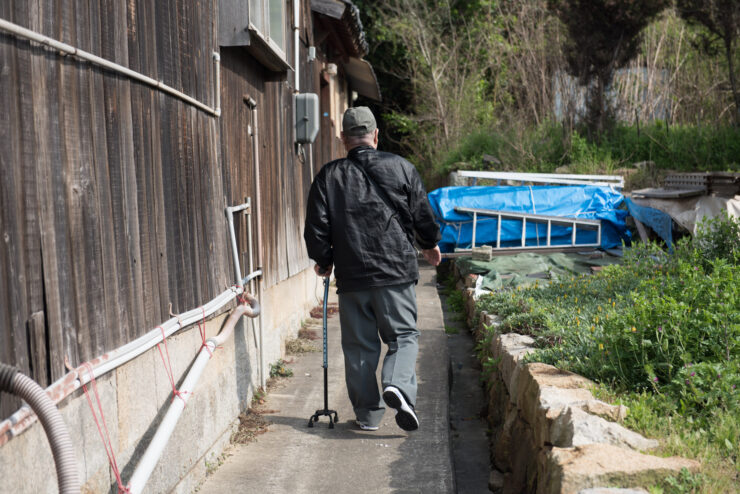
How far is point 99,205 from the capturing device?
279 centimetres

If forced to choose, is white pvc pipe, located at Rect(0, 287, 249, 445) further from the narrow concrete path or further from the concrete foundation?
the narrow concrete path

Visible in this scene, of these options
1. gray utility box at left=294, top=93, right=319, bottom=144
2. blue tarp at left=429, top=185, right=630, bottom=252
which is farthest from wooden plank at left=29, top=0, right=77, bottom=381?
blue tarp at left=429, top=185, right=630, bottom=252

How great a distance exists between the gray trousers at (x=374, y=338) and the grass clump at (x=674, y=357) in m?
0.80

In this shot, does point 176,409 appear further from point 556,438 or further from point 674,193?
point 674,193

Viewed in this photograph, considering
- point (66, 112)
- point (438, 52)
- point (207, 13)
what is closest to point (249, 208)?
point (207, 13)

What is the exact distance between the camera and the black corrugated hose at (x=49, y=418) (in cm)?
195

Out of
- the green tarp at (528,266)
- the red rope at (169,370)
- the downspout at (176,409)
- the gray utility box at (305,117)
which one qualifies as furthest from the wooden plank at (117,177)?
the green tarp at (528,266)

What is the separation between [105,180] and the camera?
2.86 meters

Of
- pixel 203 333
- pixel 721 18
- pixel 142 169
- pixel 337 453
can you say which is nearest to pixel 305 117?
pixel 203 333

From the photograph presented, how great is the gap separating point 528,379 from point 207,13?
116 inches

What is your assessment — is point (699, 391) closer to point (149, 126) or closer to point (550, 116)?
point (149, 126)

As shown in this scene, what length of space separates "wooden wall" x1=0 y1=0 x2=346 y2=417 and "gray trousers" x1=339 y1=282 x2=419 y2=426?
0.87 metres

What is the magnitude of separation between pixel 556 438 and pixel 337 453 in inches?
64.1

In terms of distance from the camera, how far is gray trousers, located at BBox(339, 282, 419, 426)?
460 centimetres
